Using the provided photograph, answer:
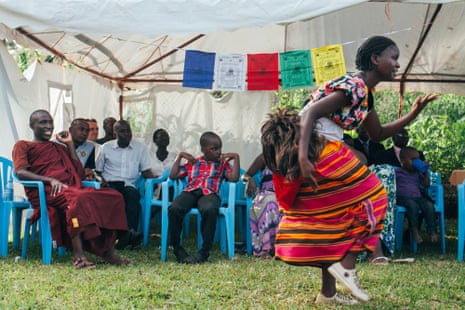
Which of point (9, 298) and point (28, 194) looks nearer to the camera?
point (9, 298)

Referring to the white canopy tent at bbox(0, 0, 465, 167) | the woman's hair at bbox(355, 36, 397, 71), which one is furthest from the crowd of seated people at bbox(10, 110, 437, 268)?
the woman's hair at bbox(355, 36, 397, 71)

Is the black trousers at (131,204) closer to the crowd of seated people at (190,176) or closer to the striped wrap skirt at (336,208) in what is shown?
the crowd of seated people at (190,176)

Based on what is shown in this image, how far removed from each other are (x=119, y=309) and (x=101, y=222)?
1.69m

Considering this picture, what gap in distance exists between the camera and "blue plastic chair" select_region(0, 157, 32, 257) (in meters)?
5.59

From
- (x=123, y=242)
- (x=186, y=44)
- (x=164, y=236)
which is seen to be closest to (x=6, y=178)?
(x=123, y=242)

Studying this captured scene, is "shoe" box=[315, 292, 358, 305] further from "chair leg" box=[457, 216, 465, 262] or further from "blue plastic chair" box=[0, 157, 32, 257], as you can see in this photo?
"blue plastic chair" box=[0, 157, 32, 257]

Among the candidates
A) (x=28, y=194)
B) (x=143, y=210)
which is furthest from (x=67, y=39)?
(x=28, y=194)

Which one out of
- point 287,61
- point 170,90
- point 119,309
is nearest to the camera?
point 119,309

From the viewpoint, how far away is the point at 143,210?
685 cm

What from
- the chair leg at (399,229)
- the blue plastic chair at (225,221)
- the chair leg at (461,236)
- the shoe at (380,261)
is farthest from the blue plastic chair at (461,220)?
the blue plastic chair at (225,221)

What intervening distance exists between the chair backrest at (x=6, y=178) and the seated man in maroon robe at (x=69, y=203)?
1.52ft

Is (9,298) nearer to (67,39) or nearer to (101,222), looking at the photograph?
(101,222)

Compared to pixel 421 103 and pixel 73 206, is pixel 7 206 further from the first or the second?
pixel 421 103

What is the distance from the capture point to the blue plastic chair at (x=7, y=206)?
5.59 meters
